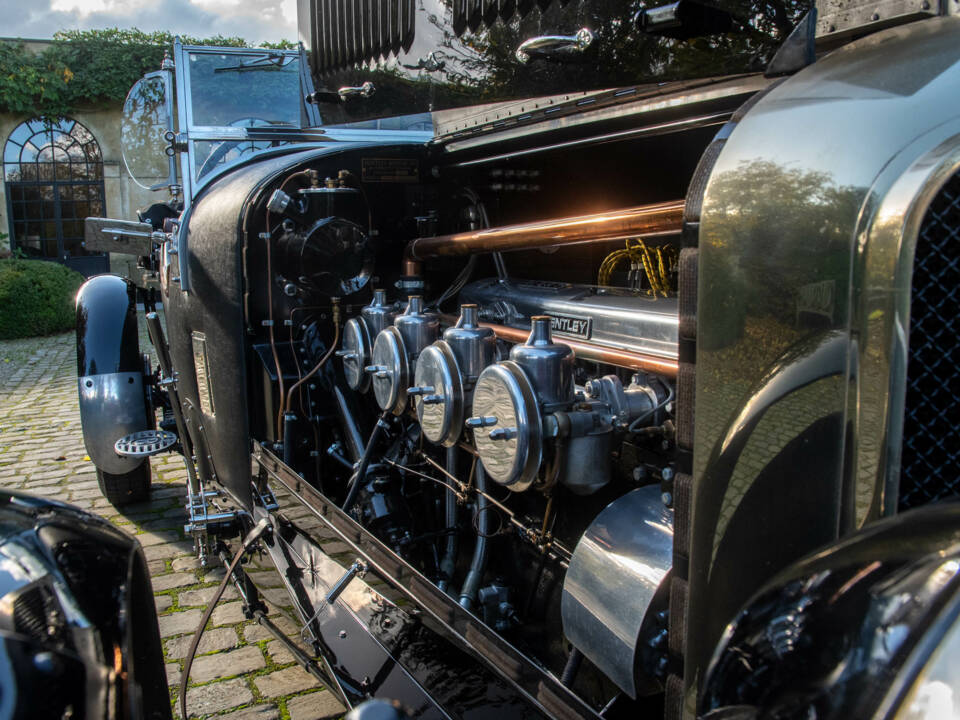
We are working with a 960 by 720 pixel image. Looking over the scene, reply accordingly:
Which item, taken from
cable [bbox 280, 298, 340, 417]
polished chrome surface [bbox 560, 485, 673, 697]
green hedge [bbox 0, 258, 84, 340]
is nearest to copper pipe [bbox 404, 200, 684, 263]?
cable [bbox 280, 298, 340, 417]

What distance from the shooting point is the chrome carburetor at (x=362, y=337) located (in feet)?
8.68

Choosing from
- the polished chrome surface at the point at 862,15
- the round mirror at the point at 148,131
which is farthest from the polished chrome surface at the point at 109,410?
the polished chrome surface at the point at 862,15

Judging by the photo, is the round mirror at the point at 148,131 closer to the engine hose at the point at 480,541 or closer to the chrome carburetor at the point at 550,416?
the engine hose at the point at 480,541

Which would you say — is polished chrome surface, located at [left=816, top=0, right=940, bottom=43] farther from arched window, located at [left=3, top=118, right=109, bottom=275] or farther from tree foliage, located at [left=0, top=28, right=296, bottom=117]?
arched window, located at [left=3, top=118, right=109, bottom=275]

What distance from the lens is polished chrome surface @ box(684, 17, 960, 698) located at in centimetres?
99

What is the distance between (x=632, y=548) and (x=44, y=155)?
62.7ft

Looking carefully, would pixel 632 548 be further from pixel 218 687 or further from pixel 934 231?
pixel 218 687

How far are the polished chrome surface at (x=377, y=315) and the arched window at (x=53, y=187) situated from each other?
54.1 feet

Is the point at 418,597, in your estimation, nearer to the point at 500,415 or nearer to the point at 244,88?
the point at 500,415

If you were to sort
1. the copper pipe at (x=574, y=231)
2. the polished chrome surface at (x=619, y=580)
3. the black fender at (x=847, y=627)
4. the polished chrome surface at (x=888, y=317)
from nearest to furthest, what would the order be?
1. the black fender at (x=847, y=627)
2. the polished chrome surface at (x=888, y=317)
3. the polished chrome surface at (x=619, y=580)
4. the copper pipe at (x=574, y=231)

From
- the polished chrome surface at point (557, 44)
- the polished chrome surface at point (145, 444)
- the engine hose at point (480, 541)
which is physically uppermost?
the polished chrome surface at point (557, 44)

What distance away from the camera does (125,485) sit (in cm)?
448

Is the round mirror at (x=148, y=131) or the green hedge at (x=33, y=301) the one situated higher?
the round mirror at (x=148, y=131)

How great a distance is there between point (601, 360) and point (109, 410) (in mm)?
3132
